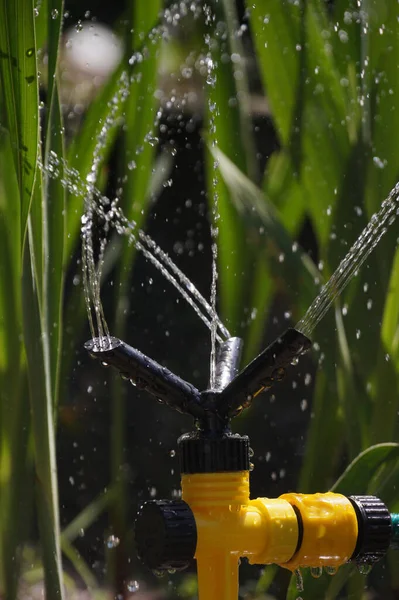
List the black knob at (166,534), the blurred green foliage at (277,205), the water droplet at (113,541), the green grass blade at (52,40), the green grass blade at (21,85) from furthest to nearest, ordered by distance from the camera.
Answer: the water droplet at (113,541) < the blurred green foliage at (277,205) < the green grass blade at (52,40) < the green grass blade at (21,85) < the black knob at (166,534)

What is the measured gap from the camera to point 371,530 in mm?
482

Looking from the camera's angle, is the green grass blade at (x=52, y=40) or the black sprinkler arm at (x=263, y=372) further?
the green grass blade at (x=52, y=40)

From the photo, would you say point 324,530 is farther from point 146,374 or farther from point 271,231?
point 271,231

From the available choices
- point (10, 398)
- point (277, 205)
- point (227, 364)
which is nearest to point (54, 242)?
point (10, 398)

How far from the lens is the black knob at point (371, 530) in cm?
48

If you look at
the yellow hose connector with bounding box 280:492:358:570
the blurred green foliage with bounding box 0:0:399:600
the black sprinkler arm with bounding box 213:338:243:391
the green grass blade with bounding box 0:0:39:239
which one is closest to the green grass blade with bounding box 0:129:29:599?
the blurred green foliage with bounding box 0:0:399:600

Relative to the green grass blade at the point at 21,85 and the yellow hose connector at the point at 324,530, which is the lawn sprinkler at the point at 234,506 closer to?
the yellow hose connector at the point at 324,530

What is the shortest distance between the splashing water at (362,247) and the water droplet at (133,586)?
0.34 meters

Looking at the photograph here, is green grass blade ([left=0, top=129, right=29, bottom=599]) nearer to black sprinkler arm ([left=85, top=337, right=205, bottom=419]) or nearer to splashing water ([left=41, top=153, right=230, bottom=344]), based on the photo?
splashing water ([left=41, top=153, right=230, bottom=344])

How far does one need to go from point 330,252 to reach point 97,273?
24 centimetres

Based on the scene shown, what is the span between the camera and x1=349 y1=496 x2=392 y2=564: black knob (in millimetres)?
482

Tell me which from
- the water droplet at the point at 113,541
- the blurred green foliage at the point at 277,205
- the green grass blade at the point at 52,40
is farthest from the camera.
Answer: the water droplet at the point at 113,541

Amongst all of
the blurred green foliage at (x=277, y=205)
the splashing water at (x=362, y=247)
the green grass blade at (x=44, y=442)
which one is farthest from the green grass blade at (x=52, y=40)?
the splashing water at (x=362, y=247)

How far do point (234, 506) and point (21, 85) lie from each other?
1.18ft
